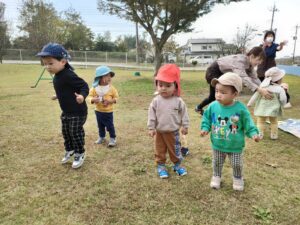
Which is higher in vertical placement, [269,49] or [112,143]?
[269,49]

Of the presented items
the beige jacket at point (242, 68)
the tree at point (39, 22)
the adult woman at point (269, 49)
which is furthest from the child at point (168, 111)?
the tree at point (39, 22)

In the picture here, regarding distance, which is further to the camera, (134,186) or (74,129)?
(74,129)

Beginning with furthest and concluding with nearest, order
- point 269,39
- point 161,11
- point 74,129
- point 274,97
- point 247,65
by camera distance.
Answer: point 161,11, point 269,39, point 274,97, point 247,65, point 74,129

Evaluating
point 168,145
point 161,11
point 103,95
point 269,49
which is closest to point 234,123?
point 168,145

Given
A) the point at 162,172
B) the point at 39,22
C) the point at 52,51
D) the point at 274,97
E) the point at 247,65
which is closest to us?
the point at 52,51

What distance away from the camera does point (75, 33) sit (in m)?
50.4

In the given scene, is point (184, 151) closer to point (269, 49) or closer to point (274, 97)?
point (274, 97)

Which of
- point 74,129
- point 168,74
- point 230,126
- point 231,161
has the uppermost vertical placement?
point 168,74

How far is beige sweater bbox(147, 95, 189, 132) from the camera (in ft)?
9.78

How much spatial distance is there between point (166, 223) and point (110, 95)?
7.37 feet

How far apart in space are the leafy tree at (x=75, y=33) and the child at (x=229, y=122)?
48.0 meters

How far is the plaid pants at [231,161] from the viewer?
2742 mm

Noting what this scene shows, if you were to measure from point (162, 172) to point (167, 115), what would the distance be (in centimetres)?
73

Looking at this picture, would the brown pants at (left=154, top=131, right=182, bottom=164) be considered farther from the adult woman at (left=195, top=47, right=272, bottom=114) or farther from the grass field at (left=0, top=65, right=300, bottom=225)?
the adult woman at (left=195, top=47, right=272, bottom=114)
